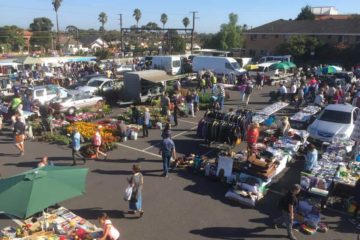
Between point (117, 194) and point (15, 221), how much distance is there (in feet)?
10.1

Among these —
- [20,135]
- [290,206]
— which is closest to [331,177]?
[290,206]

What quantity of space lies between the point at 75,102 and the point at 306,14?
64501 millimetres

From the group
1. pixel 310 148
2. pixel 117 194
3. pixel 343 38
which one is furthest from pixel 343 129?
pixel 343 38

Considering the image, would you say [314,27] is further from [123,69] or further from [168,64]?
[123,69]

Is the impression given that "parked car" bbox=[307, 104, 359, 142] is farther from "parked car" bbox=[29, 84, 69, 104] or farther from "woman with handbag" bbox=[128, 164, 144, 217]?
"parked car" bbox=[29, 84, 69, 104]

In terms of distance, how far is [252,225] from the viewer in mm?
9641

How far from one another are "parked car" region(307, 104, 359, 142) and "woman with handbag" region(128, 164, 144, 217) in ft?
31.4

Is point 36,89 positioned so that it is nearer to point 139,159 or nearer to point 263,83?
point 139,159

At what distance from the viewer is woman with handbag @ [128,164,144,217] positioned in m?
9.54

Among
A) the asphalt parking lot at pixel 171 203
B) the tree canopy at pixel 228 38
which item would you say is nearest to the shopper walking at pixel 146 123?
the asphalt parking lot at pixel 171 203

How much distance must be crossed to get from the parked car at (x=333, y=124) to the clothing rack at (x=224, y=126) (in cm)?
313

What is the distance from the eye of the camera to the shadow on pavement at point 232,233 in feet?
29.9

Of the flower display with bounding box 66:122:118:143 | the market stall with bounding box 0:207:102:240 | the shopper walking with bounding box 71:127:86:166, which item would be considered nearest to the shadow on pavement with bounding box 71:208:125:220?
the market stall with bounding box 0:207:102:240

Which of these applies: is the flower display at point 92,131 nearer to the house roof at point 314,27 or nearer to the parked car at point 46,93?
the parked car at point 46,93
